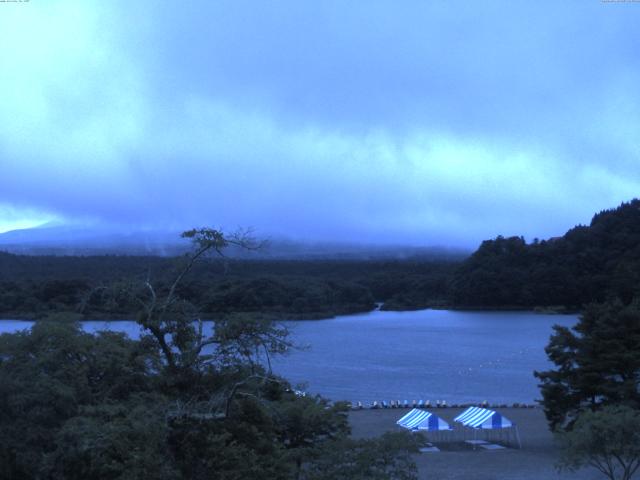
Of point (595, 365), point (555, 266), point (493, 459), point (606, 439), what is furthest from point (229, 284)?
point (555, 266)

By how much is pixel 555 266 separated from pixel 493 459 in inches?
1891

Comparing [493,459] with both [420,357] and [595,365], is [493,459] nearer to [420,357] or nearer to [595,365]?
[595,365]

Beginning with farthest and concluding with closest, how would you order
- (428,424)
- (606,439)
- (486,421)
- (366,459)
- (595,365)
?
(486,421) → (428,424) → (595,365) → (606,439) → (366,459)

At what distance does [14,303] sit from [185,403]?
1156 inches

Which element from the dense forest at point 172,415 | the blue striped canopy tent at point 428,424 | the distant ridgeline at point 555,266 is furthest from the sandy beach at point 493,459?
the distant ridgeline at point 555,266

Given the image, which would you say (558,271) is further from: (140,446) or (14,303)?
(140,446)

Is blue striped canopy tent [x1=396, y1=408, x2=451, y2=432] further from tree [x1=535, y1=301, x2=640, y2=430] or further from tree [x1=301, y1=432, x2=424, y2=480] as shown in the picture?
tree [x1=301, y1=432, x2=424, y2=480]

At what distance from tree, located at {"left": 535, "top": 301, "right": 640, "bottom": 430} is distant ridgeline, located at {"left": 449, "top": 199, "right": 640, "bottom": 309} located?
4020 cm

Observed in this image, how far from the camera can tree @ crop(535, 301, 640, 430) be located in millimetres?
18469

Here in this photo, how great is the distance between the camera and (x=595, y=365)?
18562 millimetres

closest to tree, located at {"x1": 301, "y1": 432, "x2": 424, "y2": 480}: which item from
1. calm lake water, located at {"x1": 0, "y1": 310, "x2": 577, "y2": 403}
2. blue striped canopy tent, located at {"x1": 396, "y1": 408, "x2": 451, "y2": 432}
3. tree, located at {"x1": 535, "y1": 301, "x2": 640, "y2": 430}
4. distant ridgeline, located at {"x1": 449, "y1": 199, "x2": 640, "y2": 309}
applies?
blue striped canopy tent, located at {"x1": 396, "y1": 408, "x2": 451, "y2": 432}

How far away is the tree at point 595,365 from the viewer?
18.5m

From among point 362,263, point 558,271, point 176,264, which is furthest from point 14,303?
point 362,263

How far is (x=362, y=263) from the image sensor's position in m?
79.8
